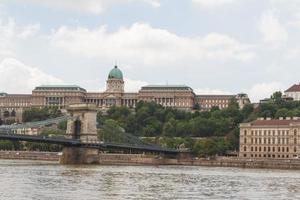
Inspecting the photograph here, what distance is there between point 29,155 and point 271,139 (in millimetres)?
39587

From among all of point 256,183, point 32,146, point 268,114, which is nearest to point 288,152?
point 268,114

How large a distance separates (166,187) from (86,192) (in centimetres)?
812

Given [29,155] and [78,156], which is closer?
[78,156]

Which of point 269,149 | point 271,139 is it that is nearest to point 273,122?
point 271,139

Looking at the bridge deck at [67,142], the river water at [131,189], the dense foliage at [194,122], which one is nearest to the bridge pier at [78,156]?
the bridge deck at [67,142]

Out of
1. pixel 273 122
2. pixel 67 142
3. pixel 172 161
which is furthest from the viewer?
pixel 273 122

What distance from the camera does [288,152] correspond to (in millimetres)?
133875

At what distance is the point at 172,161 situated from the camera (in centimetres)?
12356

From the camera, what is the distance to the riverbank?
110 m

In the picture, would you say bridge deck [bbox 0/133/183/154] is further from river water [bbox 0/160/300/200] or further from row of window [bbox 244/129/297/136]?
river water [bbox 0/160/300/200]

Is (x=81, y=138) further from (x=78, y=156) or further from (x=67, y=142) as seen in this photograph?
(x=67, y=142)

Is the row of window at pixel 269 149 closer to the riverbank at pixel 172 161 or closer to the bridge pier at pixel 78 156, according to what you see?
the riverbank at pixel 172 161

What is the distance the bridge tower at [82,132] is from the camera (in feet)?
344

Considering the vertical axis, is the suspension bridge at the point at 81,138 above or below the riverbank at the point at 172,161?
above
